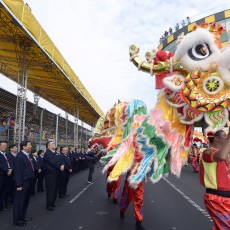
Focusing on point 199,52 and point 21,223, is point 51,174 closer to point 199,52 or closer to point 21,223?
point 21,223

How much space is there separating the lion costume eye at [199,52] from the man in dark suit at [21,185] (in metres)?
3.37

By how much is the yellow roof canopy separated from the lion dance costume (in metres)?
5.14

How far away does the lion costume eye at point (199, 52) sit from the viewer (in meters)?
→ 2.78

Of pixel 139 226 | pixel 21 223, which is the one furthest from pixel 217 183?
pixel 21 223

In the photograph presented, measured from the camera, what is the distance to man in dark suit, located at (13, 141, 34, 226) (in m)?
4.68

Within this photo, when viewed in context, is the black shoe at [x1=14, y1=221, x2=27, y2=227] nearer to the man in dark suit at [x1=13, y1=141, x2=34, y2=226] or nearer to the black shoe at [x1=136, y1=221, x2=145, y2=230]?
the man in dark suit at [x1=13, y1=141, x2=34, y2=226]

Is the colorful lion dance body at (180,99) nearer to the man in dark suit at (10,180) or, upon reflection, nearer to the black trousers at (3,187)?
the black trousers at (3,187)

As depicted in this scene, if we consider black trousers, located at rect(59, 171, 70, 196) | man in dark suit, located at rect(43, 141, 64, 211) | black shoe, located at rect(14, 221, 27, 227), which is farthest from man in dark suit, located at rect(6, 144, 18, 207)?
black shoe, located at rect(14, 221, 27, 227)

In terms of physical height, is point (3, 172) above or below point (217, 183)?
below

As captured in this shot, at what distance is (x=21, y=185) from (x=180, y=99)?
3.06 m

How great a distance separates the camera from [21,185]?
471 centimetres

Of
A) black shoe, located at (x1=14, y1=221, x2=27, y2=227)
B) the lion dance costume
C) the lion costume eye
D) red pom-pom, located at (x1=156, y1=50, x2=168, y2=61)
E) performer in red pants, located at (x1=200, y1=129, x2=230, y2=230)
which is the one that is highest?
red pom-pom, located at (x1=156, y1=50, x2=168, y2=61)

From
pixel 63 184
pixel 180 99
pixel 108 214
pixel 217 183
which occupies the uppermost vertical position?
pixel 180 99

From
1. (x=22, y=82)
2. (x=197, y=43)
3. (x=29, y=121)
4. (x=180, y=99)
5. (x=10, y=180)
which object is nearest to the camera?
(x=197, y=43)
